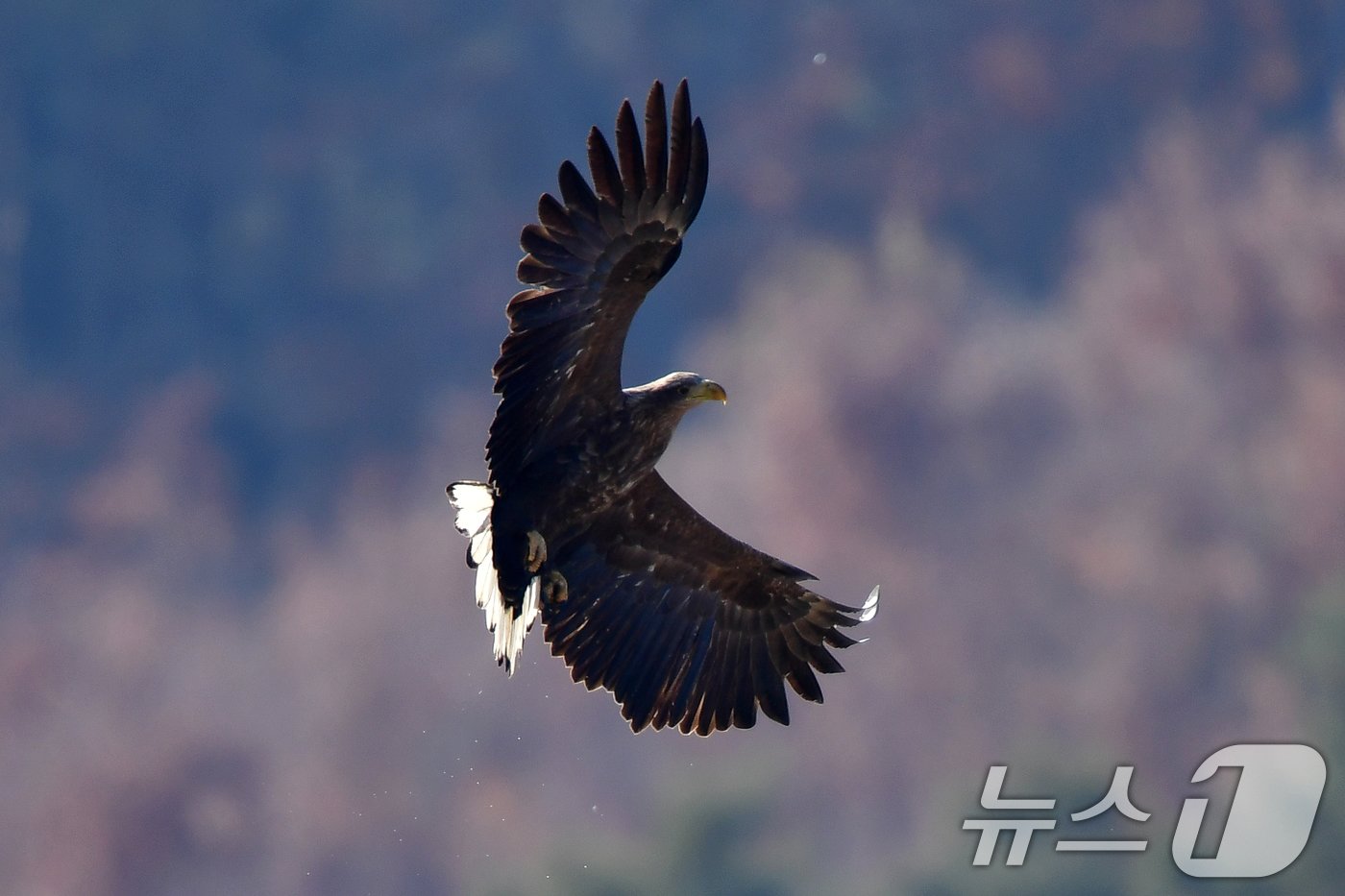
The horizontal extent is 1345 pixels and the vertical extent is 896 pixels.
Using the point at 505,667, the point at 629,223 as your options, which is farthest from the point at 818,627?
the point at 629,223

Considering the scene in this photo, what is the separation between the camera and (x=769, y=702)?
1595 cm

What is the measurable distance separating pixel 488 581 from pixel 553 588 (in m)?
0.65

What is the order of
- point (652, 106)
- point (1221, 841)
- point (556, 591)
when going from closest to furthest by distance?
point (652, 106) → point (556, 591) → point (1221, 841)

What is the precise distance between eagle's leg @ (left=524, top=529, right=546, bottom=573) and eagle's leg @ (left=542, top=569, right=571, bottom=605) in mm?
391

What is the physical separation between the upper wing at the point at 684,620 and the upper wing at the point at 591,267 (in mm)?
1549

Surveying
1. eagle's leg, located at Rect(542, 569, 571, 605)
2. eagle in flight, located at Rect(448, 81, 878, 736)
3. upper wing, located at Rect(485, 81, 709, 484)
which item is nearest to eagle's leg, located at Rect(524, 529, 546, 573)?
eagle in flight, located at Rect(448, 81, 878, 736)

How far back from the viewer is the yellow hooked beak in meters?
14.7

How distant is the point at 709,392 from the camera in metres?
14.8

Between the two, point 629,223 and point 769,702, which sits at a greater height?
point 629,223

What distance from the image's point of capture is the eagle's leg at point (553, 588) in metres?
15.1

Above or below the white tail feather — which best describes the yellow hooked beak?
above

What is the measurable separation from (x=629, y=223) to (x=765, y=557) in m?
3.42

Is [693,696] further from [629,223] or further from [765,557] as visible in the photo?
[629,223]

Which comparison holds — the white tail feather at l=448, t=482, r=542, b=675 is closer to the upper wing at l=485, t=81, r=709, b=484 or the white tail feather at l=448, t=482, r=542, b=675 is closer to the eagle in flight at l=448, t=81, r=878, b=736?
the eagle in flight at l=448, t=81, r=878, b=736
